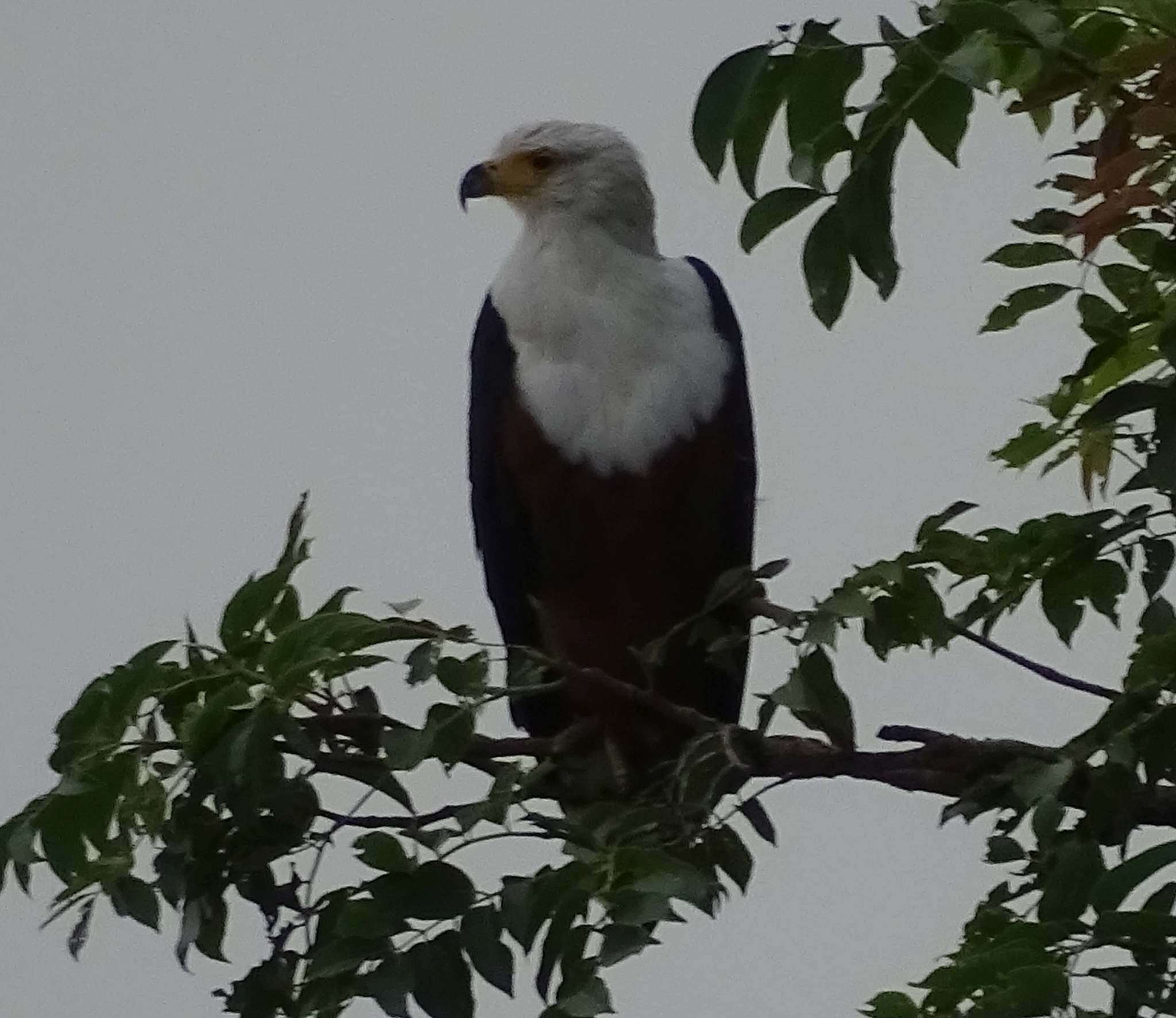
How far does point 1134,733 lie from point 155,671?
0.84 meters

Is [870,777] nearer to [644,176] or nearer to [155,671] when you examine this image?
[155,671]

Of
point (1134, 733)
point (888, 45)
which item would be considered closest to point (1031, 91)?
point (888, 45)

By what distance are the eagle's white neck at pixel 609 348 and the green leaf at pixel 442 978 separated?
1393 mm

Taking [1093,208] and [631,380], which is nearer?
[1093,208]

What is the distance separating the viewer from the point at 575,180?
323 cm

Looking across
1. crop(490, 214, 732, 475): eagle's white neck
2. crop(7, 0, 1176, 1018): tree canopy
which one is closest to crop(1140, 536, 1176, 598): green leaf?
crop(7, 0, 1176, 1018): tree canopy

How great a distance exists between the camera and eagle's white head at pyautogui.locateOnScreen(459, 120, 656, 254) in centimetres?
322

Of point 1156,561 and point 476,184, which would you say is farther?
point 476,184

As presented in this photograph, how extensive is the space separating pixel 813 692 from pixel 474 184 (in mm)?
1726

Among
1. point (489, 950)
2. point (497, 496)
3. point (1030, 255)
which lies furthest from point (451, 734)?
point (497, 496)

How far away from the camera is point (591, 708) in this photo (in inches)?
124

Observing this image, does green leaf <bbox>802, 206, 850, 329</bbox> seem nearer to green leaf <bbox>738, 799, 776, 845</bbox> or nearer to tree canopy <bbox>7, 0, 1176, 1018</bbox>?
tree canopy <bbox>7, 0, 1176, 1018</bbox>

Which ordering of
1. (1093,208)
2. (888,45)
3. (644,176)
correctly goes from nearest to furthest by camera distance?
(888,45) → (1093,208) → (644,176)

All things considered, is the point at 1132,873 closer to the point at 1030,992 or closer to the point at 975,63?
the point at 1030,992
